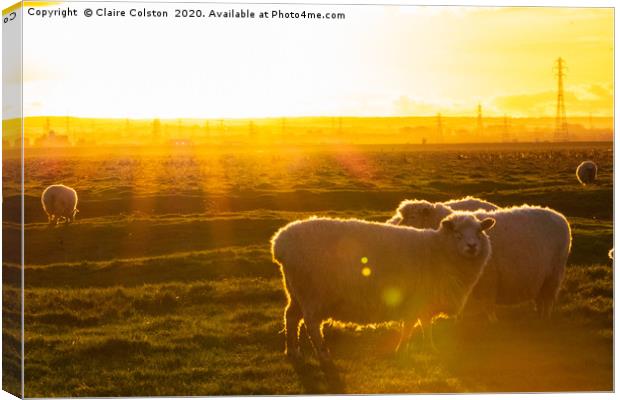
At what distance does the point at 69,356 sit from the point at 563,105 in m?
8.58

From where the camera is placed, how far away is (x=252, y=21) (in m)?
11.9

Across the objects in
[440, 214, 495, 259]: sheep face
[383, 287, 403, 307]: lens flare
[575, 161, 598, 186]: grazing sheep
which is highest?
[575, 161, 598, 186]: grazing sheep

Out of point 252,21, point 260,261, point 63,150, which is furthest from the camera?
point 260,261

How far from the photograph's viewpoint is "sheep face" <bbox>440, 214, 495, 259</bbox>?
12.2 m

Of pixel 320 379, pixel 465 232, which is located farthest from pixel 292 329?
pixel 465 232

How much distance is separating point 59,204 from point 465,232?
77.9 feet

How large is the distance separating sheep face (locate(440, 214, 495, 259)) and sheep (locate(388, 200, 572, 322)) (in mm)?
1256

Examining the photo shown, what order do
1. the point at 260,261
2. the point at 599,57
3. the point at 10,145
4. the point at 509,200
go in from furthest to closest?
the point at 509,200 → the point at 260,261 → the point at 599,57 → the point at 10,145

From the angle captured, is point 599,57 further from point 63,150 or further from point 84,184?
point 84,184

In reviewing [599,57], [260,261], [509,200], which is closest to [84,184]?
[509,200]

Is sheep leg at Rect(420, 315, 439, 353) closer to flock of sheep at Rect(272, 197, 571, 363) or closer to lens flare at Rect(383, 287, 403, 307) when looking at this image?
flock of sheep at Rect(272, 197, 571, 363)

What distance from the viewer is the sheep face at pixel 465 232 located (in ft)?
40.2

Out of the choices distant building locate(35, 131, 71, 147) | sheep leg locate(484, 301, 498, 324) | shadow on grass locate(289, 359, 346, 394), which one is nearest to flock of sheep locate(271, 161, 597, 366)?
shadow on grass locate(289, 359, 346, 394)

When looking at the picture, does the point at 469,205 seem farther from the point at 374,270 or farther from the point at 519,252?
the point at 374,270
